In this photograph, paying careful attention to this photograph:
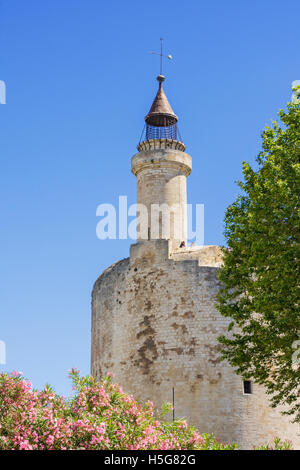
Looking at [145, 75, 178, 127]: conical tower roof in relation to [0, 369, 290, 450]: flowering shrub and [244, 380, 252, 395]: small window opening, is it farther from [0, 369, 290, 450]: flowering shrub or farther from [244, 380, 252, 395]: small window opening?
[0, 369, 290, 450]: flowering shrub

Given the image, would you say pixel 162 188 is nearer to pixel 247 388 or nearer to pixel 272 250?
pixel 247 388

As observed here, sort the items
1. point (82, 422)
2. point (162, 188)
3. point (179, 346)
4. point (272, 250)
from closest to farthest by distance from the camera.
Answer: point (82, 422) < point (272, 250) < point (179, 346) < point (162, 188)

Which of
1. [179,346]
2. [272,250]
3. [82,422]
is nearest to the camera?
[82,422]

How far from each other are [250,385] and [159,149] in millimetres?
13331

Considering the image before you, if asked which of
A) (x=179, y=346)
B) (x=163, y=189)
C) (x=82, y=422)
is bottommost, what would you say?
(x=82, y=422)

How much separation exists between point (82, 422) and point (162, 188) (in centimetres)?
2132

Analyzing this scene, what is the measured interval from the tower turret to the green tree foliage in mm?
12306

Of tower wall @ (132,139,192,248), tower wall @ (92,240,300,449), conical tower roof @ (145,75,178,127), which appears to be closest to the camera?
tower wall @ (92,240,300,449)

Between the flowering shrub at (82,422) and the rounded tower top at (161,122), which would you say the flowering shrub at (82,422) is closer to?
the flowering shrub at (82,422)

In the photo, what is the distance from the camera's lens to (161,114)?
39219mm

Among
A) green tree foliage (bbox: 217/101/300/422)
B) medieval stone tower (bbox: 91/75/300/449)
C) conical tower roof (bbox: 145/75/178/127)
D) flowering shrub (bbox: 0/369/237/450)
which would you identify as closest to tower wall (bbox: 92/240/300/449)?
medieval stone tower (bbox: 91/75/300/449)

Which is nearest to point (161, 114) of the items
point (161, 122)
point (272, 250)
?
point (161, 122)

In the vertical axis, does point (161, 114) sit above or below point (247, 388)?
above

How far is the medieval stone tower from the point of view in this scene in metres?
31.6
